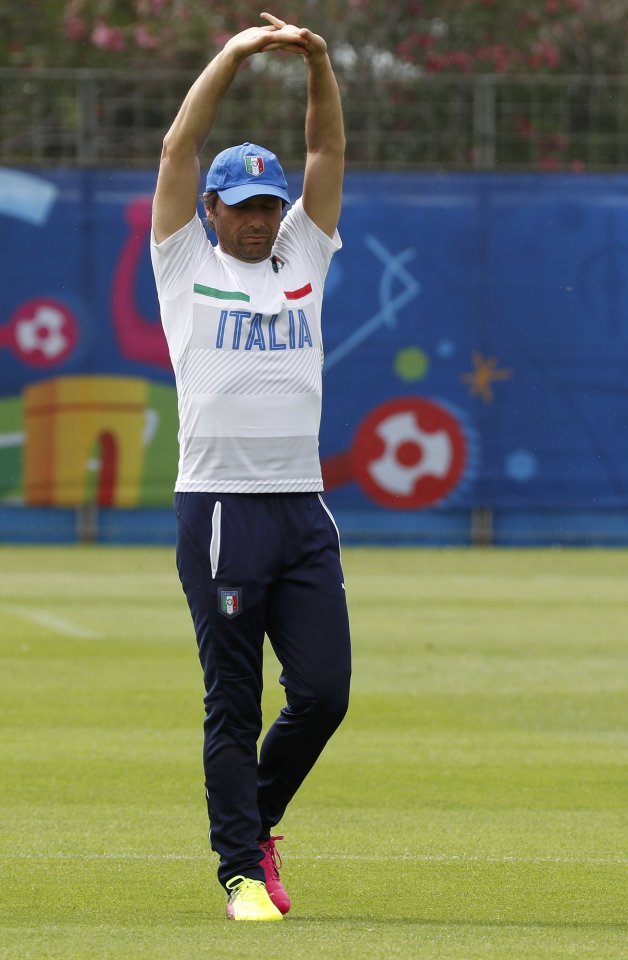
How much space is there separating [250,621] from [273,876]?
2.57ft

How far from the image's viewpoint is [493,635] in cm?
1469

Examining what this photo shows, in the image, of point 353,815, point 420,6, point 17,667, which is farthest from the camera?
point 420,6

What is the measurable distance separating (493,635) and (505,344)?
8.76 meters

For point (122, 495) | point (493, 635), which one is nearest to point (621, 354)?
point (122, 495)

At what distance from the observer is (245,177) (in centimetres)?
610

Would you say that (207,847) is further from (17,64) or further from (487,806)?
(17,64)

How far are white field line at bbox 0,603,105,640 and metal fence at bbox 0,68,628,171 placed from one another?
789 centimetres

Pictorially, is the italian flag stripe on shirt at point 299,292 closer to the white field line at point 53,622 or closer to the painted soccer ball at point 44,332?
the white field line at point 53,622

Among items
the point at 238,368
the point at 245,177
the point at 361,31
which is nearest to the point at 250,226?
the point at 245,177

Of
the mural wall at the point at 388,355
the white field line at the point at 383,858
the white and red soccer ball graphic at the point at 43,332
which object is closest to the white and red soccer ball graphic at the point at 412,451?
the mural wall at the point at 388,355

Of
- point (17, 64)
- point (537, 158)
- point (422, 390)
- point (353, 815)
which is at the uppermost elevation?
point (17, 64)

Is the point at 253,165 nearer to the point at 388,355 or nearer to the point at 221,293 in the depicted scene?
the point at 221,293

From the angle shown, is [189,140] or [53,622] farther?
[53,622]

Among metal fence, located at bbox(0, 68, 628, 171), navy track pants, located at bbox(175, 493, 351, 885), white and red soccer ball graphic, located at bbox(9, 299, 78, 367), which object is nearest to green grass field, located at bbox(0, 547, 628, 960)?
navy track pants, located at bbox(175, 493, 351, 885)
